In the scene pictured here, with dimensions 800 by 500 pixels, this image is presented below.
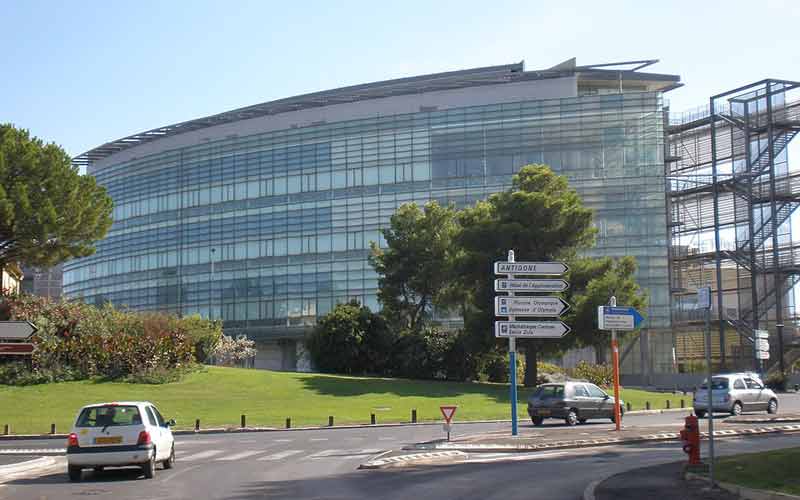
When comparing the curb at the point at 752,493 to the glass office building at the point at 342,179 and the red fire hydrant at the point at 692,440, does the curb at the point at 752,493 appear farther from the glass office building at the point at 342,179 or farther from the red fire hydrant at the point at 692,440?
the glass office building at the point at 342,179

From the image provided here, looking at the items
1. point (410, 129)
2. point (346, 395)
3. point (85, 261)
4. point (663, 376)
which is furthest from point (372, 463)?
point (85, 261)

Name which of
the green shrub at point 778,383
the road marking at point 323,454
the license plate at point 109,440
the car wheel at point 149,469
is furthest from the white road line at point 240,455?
the green shrub at point 778,383

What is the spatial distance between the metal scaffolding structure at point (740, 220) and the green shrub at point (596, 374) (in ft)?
34.4

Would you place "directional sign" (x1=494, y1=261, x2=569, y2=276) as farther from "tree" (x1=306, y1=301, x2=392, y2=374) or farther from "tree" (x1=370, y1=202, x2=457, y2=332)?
"tree" (x1=370, y1=202, x2=457, y2=332)

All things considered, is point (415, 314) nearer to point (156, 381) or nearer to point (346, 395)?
point (346, 395)

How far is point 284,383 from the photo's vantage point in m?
51.1

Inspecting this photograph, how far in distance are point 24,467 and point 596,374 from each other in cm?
4315

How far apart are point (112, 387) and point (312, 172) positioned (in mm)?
39522

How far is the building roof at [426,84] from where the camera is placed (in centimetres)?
7856

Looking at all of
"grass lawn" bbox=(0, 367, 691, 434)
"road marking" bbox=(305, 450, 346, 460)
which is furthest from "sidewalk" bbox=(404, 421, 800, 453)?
"grass lawn" bbox=(0, 367, 691, 434)

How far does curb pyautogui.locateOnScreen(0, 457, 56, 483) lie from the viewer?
20078 millimetres

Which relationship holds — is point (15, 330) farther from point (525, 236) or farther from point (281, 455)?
point (525, 236)

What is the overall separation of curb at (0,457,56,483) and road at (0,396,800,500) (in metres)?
0.33

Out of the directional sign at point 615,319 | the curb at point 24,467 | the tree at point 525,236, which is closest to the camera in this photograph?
the curb at point 24,467
